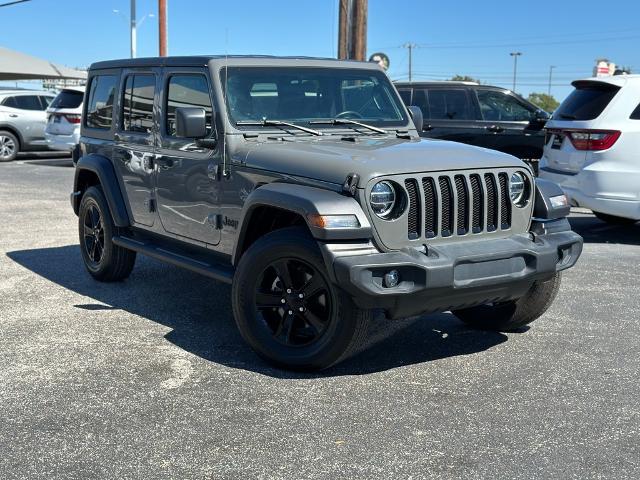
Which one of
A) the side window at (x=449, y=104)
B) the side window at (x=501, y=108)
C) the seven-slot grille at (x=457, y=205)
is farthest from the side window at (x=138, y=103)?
the side window at (x=501, y=108)

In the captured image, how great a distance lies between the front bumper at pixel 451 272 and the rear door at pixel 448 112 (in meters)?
8.49

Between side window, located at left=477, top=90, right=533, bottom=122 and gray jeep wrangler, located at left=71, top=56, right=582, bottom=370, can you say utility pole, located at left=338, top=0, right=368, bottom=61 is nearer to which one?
side window, located at left=477, top=90, right=533, bottom=122

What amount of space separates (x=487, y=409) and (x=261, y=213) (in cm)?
178

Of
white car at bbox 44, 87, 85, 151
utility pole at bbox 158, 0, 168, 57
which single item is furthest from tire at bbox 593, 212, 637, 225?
utility pole at bbox 158, 0, 168, 57

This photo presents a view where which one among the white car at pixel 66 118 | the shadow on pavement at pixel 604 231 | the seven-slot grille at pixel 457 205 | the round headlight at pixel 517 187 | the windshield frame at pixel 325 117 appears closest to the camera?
the seven-slot grille at pixel 457 205

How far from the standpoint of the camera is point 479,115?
1345 cm

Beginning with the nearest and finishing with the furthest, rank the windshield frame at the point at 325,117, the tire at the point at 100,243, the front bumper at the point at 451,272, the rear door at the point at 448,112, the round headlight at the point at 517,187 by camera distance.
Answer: the front bumper at the point at 451,272 → the round headlight at the point at 517,187 → the windshield frame at the point at 325,117 → the tire at the point at 100,243 → the rear door at the point at 448,112

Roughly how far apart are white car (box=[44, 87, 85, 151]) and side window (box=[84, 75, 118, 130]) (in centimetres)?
1145

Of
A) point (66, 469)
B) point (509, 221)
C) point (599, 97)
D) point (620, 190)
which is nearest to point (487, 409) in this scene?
point (509, 221)

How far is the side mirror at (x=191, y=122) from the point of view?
5.27 metres

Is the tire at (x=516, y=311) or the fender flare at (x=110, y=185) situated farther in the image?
the fender flare at (x=110, y=185)

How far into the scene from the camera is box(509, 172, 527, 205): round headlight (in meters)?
5.04

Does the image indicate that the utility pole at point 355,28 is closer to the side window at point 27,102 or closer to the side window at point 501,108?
the side window at point 501,108

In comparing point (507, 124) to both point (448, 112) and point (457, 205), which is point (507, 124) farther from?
point (457, 205)
